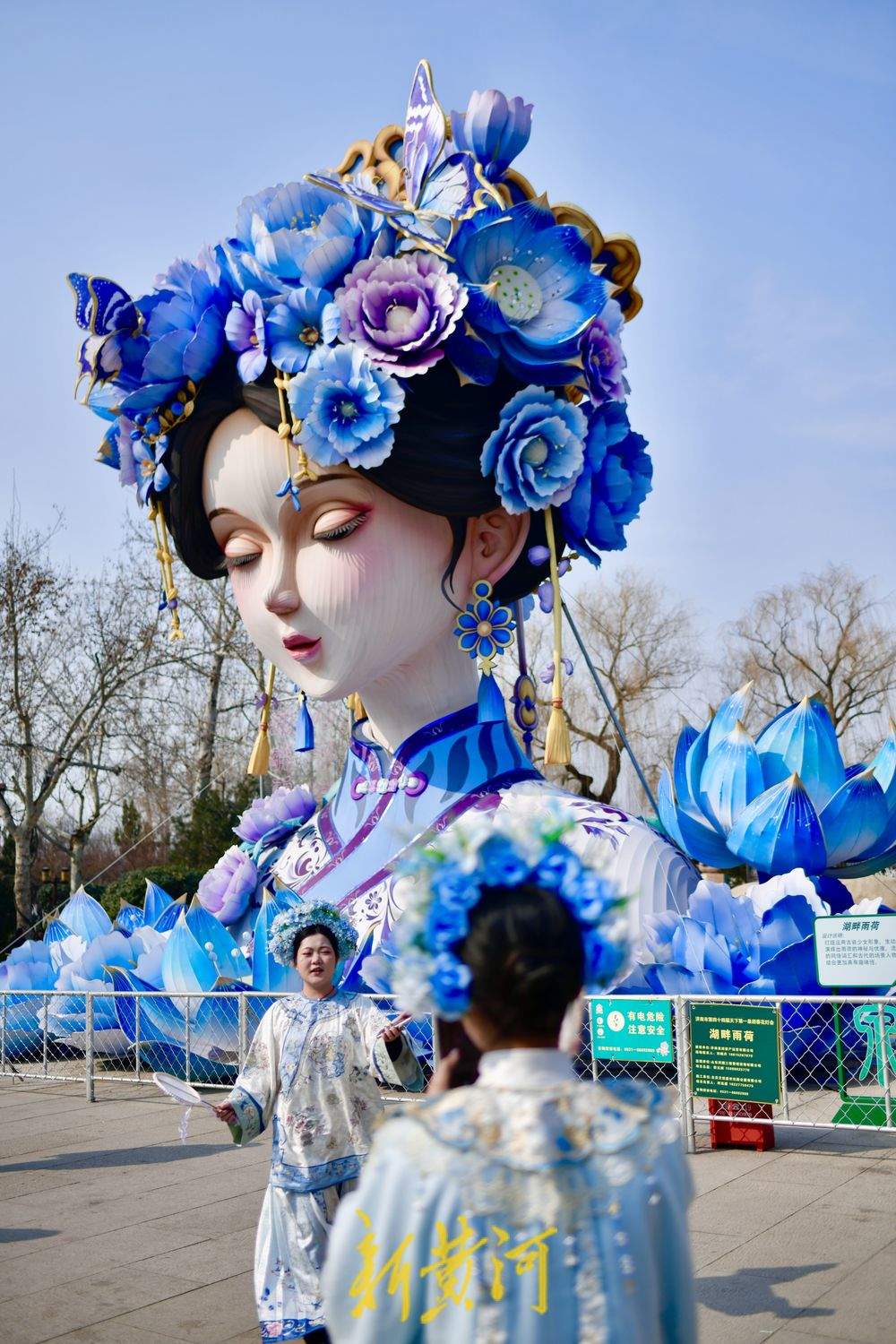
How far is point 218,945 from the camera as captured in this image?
897cm

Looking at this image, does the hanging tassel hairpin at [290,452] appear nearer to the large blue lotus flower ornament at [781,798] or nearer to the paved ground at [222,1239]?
the large blue lotus flower ornament at [781,798]

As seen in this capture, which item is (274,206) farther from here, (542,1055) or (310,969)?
(542,1055)

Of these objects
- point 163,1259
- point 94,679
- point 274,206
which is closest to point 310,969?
point 163,1259

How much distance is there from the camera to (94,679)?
2319cm

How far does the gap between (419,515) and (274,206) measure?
2.07 meters

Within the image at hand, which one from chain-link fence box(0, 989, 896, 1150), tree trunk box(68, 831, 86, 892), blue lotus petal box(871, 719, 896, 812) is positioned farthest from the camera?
tree trunk box(68, 831, 86, 892)

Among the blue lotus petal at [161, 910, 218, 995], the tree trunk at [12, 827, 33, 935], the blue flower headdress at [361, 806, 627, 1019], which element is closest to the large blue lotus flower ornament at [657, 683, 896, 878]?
the blue lotus petal at [161, 910, 218, 995]

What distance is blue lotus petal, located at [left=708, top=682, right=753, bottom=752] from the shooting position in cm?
856

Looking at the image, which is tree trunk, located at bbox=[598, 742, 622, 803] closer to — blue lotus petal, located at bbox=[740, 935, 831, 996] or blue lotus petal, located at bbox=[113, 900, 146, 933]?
blue lotus petal, located at bbox=[113, 900, 146, 933]

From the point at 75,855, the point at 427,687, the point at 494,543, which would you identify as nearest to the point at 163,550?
the point at 427,687

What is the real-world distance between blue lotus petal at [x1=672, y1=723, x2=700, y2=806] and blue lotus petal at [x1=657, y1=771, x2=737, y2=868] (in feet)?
0.17

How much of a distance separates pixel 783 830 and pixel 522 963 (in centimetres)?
651

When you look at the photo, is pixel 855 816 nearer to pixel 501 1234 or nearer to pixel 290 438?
pixel 290 438

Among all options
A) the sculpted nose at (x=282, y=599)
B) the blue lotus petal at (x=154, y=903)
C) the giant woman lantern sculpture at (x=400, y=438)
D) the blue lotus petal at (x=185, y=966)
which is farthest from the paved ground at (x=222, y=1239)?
the blue lotus petal at (x=154, y=903)
